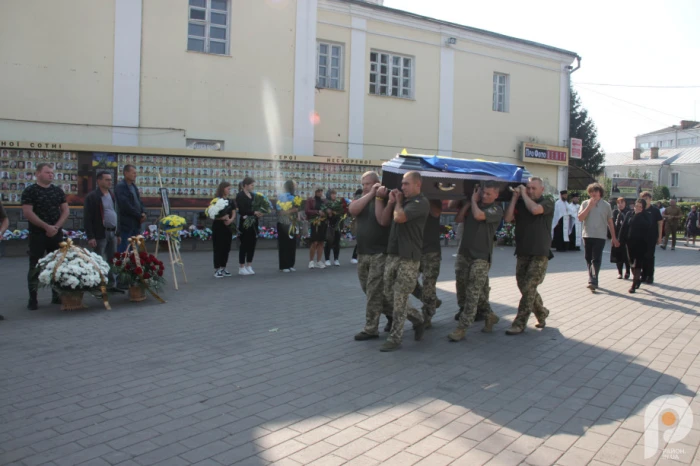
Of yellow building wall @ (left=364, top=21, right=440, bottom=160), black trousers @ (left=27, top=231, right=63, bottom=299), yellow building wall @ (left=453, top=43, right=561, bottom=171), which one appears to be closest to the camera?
black trousers @ (left=27, top=231, right=63, bottom=299)

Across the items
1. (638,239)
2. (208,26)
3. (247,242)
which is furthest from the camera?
(208,26)

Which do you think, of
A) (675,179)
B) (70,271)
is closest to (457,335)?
(70,271)

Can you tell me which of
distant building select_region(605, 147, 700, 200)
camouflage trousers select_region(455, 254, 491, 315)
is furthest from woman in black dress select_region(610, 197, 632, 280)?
distant building select_region(605, 147, 700, 200)

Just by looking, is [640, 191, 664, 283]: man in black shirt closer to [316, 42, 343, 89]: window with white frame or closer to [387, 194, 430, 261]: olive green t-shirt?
[387, 194, 430, 261]: olive green t-shirt

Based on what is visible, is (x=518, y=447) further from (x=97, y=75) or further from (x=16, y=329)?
(x=97, y=75)

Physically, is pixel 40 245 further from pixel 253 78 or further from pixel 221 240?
pixel 253 78

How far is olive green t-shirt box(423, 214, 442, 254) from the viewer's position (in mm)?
6879

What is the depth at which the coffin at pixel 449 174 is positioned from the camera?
6238 millimetres

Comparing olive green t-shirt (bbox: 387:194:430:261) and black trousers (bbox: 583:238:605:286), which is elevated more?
olive green t-shirt (bbox: 387:194:430:261)

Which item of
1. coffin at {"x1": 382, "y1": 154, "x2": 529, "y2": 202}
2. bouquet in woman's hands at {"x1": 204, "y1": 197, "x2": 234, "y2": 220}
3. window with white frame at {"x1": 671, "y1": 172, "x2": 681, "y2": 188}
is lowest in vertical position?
bouquet in woman's hands at {"x1": 204, "y1": 197, "x2": 234, "y2": 220}

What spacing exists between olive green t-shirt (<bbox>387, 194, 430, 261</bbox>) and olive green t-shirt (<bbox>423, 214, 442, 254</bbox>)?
2.53 feet

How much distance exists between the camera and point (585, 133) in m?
39.6

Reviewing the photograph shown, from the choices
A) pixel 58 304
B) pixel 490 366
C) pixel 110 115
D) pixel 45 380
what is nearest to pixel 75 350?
pixel 45 380

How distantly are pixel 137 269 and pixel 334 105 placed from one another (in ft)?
43.1
